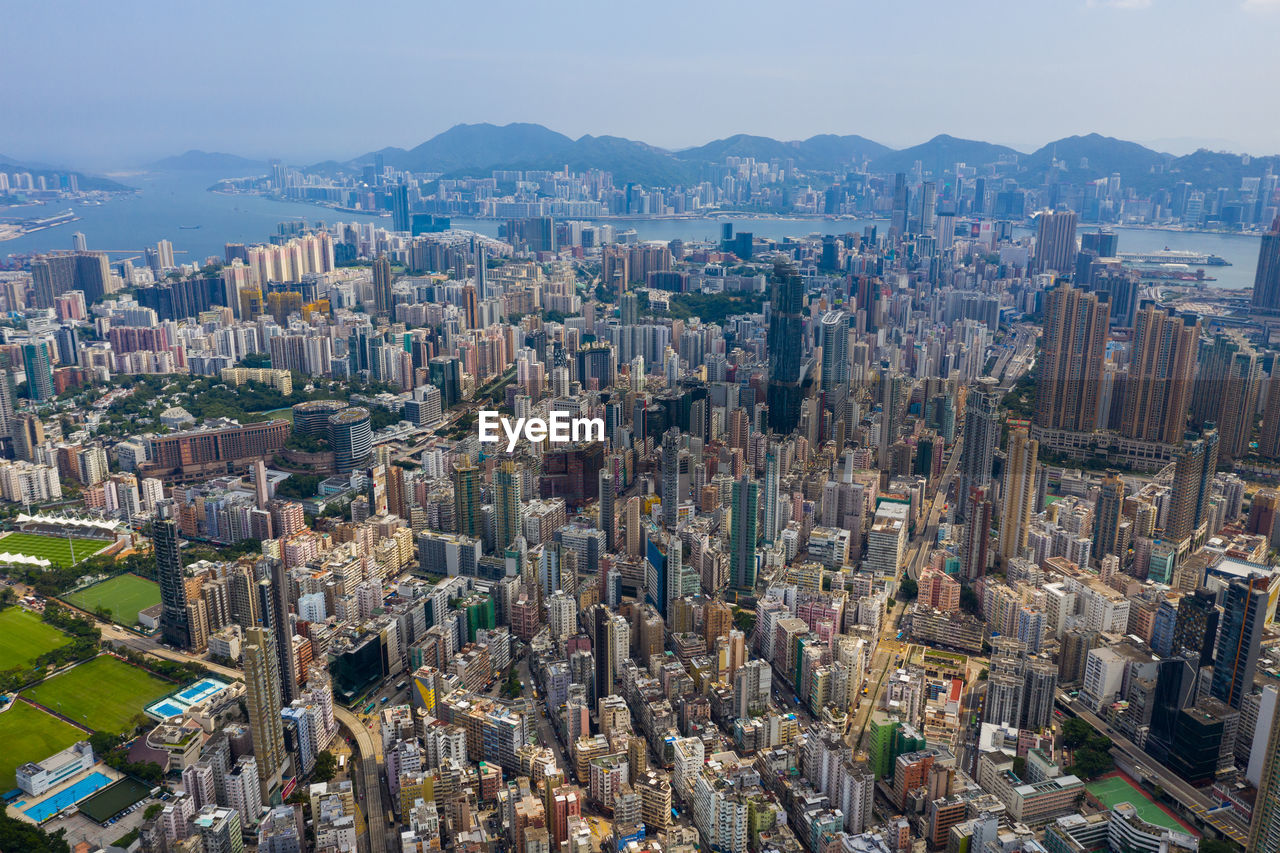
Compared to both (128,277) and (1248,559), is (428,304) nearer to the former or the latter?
(128,277)

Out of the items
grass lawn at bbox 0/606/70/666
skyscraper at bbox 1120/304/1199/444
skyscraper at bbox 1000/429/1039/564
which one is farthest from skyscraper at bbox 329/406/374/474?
skyscraper at bbox 1120/304/1199/444

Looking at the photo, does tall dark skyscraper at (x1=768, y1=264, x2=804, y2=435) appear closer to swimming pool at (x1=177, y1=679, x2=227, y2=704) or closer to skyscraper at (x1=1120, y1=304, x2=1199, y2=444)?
skyscraper at (x1=1120, y1=304, x2=1199, y2=444)

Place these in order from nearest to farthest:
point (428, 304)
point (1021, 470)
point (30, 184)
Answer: point (1021, 470)
point (428, 304)
point (30, 184)

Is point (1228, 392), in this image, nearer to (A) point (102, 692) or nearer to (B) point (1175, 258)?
(B) point (1175, 258)

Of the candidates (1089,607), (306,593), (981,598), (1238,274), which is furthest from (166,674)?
(1238,274)

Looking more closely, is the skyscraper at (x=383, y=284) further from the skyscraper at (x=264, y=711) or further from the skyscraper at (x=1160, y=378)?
the skyscraper at (x=264, y=711)
